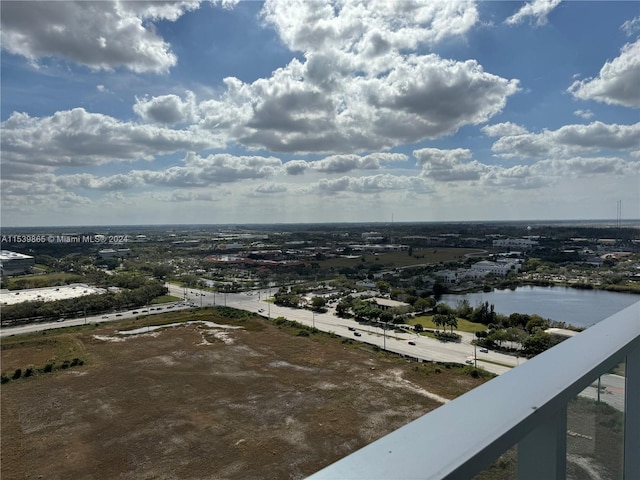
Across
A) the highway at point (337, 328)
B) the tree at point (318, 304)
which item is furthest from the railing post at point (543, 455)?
the tree at point (318, 304)

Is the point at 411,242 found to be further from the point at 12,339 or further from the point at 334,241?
the point at 12,339

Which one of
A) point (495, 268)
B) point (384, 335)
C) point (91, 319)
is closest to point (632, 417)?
point (384, 335)

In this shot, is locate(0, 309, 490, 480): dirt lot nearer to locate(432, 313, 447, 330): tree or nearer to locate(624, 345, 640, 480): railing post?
locate(432, 313, 447, 330): tree

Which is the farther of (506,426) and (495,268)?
(495,268)

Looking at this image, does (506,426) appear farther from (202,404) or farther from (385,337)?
(385,337)

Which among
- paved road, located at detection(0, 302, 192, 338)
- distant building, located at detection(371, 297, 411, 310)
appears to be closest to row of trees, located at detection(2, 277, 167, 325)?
paved road, located at detection(0, 302, 192, 338)

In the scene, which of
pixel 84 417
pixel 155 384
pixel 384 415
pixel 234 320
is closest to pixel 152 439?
pixel 84 417

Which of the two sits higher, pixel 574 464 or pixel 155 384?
pixel 574 464
